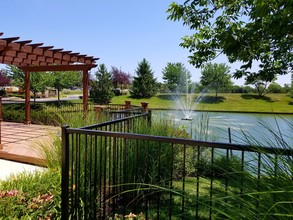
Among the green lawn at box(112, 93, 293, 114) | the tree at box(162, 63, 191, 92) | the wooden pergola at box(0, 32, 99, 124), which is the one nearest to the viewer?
the wooden pergola at box(0, 32, 99, 124)

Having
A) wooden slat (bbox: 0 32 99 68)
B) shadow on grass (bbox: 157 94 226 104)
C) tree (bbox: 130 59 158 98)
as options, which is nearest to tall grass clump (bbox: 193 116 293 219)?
wooden slat (bbox: 0 32 99 68)

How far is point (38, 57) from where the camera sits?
8.42 meters

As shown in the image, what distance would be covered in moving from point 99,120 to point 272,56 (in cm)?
314

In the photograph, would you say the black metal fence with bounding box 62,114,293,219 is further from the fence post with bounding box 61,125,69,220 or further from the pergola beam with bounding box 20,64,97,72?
the pergola beam with bounding box 20,64,97,72

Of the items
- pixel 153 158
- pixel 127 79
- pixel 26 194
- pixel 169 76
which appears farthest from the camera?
pixel 127 79

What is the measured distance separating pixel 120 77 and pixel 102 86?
11.5 metres

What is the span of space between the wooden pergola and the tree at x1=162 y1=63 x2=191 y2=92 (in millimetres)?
27956

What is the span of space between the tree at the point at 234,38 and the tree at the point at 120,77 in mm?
36057

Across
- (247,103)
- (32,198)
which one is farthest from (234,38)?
(247,103)

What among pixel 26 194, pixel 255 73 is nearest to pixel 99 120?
pixel 26 194

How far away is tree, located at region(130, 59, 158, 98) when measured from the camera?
3375cm

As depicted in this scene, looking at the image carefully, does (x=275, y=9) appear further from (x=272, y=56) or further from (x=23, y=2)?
(x=23, y=2)

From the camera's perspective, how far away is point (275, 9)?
2.67 m

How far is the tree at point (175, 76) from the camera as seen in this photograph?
3672cm
